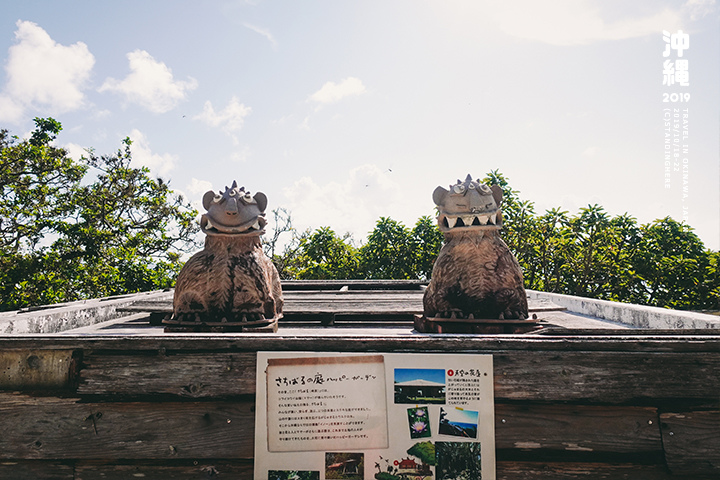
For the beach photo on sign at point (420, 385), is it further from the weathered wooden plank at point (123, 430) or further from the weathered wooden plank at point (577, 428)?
the weathered wooden plank at point (123, 430)

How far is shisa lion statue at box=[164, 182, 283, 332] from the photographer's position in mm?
2719

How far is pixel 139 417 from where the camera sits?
2.12 metres

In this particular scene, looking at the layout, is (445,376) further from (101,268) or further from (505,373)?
(101,268)

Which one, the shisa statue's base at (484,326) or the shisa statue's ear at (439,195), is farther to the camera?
the shisa statue's ear at (439,195)

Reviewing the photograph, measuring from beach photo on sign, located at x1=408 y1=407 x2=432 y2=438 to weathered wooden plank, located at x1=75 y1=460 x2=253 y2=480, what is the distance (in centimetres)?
82

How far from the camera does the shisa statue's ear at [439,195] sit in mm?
2935

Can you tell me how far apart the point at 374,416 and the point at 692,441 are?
1533mm

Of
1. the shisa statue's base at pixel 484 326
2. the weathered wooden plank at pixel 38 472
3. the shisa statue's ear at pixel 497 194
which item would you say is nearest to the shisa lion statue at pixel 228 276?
the weathered wooden plank at pixel 38 472

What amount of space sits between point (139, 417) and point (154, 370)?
0.24 m

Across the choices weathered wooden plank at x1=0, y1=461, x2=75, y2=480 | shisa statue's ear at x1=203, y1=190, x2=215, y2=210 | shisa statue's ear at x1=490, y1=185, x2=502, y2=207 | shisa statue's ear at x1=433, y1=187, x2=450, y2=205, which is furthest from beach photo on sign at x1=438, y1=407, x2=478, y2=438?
shisa statue's ear at x1=203, y1=190, x2=215, y2=210

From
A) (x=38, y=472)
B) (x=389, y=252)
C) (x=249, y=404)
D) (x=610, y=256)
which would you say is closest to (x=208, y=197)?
(x=249, y=404)

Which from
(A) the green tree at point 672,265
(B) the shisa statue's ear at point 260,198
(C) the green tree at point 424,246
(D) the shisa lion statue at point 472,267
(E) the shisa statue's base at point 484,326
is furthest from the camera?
(C) the green tree at point 424,246

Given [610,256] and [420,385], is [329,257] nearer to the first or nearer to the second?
[610,256]

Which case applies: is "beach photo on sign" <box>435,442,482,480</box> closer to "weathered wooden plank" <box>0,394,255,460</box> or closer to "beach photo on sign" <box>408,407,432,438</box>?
"beach photo on sign" <box>408,407,432,438</box>
